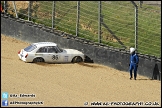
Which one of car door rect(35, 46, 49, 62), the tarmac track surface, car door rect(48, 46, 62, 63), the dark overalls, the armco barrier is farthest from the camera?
car door rect(48, 46, 62, 63)

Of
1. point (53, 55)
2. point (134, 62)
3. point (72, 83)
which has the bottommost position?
point (72, 83)

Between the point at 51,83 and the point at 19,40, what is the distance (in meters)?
8.00

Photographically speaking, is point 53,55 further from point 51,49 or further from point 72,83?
point 72,83

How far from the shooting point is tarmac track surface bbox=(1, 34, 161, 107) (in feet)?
50.7

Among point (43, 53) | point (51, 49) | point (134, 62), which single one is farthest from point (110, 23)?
point (134, 62)

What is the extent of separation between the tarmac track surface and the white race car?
0.38 m

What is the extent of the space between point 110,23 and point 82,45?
313 cm

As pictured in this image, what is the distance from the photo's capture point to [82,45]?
22.1m

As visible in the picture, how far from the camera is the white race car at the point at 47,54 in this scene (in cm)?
2036

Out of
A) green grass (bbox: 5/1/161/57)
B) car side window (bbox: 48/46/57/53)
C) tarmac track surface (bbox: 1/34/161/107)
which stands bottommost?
tarmac track surface (bbox: 1/34/161/107)

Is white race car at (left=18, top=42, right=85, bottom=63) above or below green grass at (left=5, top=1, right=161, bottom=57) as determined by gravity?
below

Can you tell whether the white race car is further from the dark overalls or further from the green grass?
the dark overalls

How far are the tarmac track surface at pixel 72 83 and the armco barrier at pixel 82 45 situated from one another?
0.38 m

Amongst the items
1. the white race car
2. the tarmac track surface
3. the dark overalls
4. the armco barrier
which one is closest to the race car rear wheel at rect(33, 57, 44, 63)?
the white race car
